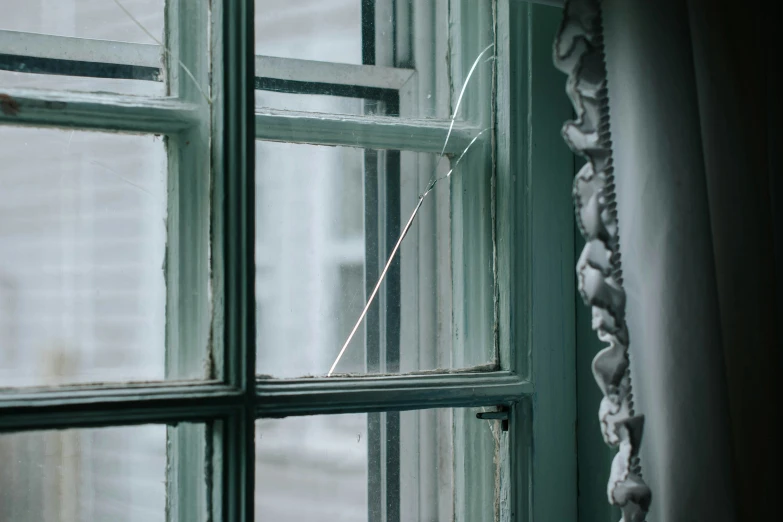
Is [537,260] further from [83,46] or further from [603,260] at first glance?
[83,46]

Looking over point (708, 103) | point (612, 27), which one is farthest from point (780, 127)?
point (612, 27)

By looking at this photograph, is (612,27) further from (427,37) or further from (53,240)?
(53,240)

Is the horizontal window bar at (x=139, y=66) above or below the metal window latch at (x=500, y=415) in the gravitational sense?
above

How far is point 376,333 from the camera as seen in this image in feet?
3.03

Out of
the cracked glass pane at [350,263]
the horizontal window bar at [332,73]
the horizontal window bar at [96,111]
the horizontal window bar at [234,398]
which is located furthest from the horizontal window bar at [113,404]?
the horizontal window bar at [332,73]

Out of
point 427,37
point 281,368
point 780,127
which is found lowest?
point 281,368

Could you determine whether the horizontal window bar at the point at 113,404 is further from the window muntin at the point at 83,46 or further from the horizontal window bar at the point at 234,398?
the window muntin at the point at 83,46

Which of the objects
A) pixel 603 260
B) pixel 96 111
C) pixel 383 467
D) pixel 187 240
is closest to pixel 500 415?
pixel 383 467

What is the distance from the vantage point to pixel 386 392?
838 millimetres

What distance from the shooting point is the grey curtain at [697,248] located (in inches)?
27.0

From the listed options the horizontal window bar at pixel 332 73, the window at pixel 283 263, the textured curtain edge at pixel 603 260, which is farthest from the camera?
the horizontal window bar at pixel 332 73

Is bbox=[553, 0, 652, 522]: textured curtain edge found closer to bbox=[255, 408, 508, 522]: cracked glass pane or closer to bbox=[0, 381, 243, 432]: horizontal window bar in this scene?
bbox=[255, 408, 508, 522]: cracked glass pane

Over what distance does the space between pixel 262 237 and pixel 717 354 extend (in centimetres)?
50

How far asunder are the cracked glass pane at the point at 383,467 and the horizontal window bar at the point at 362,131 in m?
0.33
